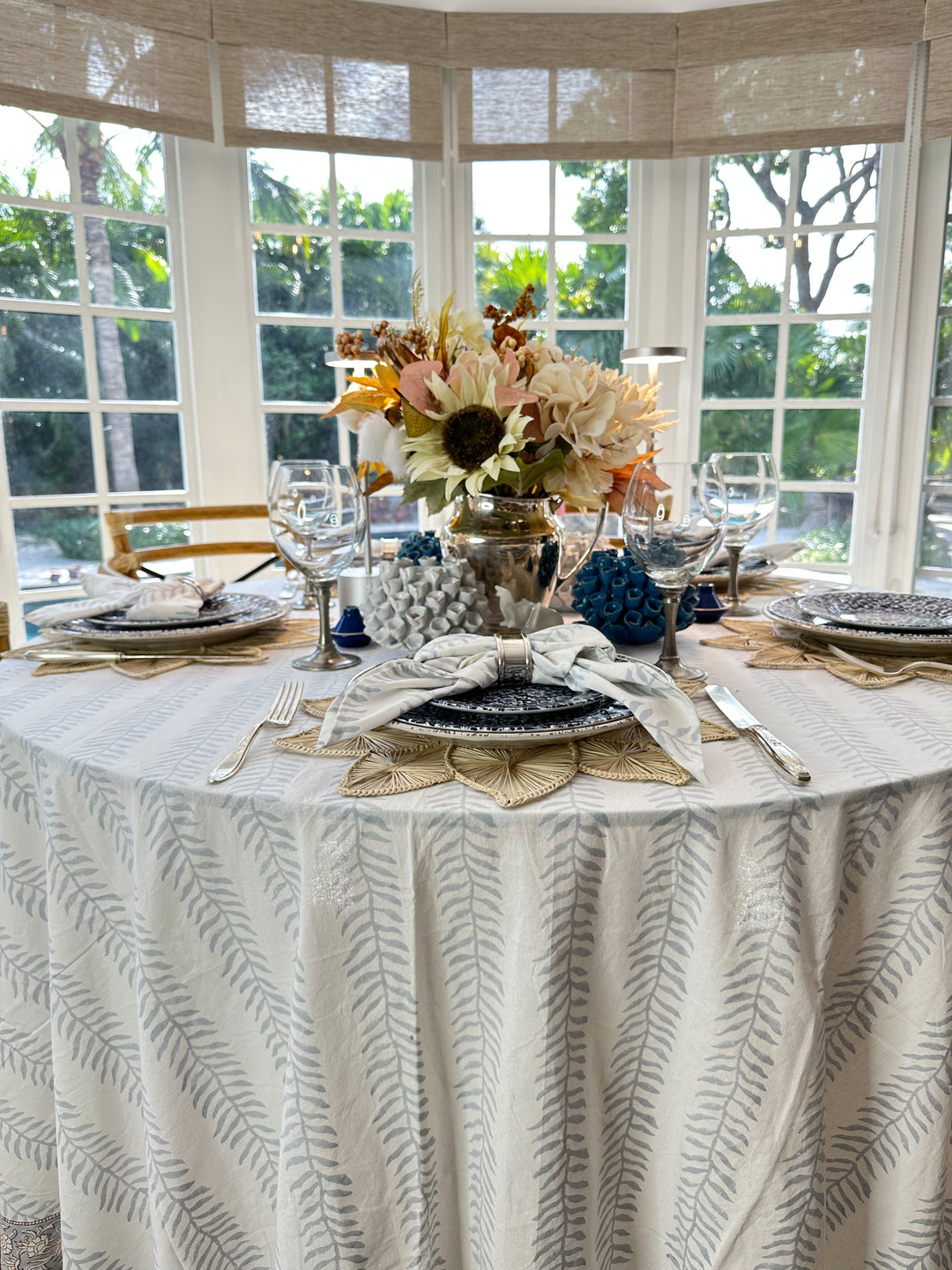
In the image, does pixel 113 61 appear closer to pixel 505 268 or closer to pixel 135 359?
pixel 135 359

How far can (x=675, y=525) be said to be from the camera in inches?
36.5

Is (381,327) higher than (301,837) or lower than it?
higher

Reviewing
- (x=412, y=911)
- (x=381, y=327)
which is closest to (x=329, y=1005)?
(x=412, y=911)

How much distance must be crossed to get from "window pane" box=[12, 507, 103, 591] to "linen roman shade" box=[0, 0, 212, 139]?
1213mm

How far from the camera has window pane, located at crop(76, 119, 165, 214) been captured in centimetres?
288

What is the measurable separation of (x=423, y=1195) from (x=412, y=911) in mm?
244

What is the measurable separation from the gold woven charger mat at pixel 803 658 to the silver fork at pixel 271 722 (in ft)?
1.72

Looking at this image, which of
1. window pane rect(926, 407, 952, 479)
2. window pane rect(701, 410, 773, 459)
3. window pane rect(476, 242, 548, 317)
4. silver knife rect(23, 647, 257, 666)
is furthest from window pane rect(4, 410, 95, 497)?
window pane rect(926, 407, 952, 479)

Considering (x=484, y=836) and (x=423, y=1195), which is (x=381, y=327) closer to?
(x=484, y=836)

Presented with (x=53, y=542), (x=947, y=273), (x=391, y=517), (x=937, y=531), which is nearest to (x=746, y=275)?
(x=947, y=273)

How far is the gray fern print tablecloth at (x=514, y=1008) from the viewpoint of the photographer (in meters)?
0.64

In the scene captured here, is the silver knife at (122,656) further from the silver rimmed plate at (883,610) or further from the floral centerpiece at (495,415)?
the silver rimmed plate at (883,610)

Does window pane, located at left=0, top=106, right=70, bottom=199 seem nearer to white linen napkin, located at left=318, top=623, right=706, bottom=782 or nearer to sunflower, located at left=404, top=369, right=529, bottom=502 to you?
sunflower, located at left=404, top=369, right=529, bottom=502

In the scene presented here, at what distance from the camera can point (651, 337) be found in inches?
134
